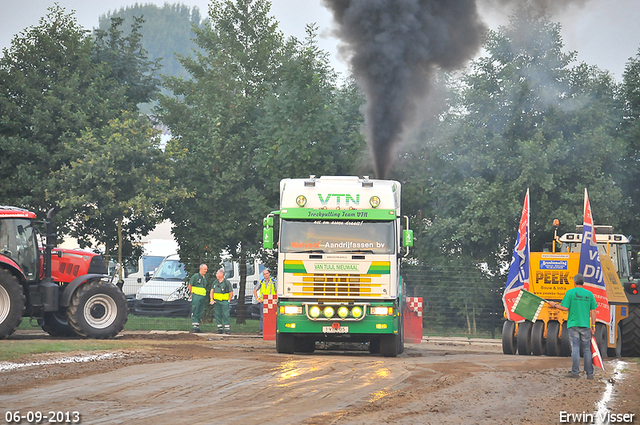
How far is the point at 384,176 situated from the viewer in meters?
23.4

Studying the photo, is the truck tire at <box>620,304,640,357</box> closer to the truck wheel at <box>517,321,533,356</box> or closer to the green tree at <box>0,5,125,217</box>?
the truck wheel at <box>517,321,533,356</box>

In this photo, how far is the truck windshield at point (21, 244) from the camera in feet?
62.4

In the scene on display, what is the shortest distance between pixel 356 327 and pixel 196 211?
15.7 metres

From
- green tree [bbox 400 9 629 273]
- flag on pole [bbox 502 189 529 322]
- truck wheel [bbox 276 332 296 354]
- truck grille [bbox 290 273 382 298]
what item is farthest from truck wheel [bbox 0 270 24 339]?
green tree [bbox 400 9 629 273]

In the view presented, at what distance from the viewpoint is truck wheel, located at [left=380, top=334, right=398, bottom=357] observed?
16.6 metres

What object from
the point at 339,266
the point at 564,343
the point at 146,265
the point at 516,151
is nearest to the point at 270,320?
the point at 339,266

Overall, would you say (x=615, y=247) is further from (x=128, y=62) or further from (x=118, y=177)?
(x=128, y=62)

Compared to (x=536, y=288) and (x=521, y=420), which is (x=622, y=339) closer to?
(x=536, y=288)

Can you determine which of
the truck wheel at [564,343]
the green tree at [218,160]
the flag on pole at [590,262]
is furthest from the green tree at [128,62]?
the flag on pole at [590,262]

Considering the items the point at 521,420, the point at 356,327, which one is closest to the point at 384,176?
the point at 356,327

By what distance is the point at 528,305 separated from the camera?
17891 mm

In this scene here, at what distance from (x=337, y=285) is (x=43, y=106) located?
677 inches

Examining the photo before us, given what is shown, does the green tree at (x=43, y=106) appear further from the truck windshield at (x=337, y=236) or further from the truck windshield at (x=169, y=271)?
the truck windshield at (x=337, y=236)

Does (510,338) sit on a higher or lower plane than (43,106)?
lower
